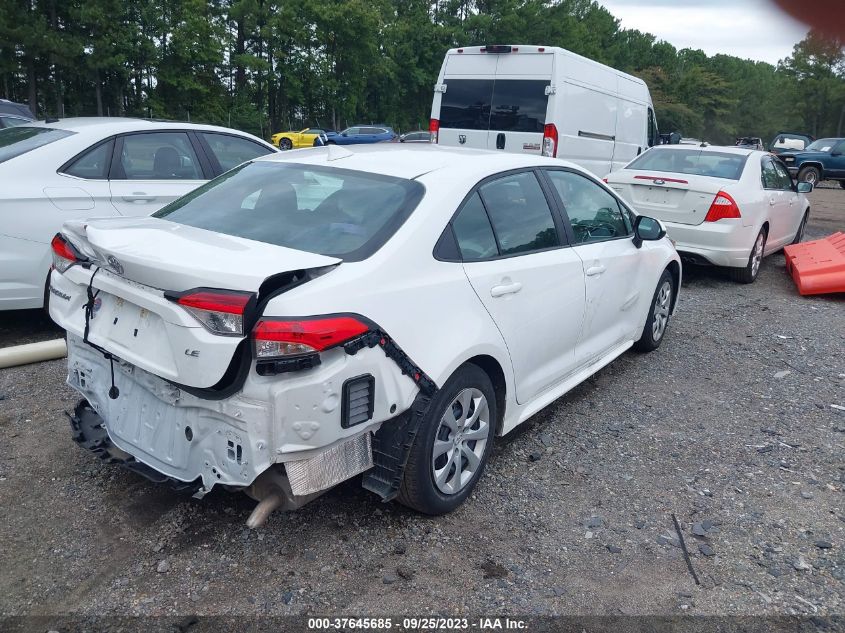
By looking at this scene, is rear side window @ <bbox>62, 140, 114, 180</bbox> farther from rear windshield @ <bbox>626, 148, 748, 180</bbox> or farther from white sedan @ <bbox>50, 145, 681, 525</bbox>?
rear windshield @ <bbox>626, 148, 748, 180</bbox>

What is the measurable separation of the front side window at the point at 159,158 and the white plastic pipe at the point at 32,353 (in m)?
1.44

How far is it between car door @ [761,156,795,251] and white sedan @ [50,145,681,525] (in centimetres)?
548

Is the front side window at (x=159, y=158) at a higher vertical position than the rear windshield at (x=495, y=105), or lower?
lower

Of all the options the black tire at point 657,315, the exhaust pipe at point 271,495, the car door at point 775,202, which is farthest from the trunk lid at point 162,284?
the car door at point 775,202

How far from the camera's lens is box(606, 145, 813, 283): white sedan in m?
7.65

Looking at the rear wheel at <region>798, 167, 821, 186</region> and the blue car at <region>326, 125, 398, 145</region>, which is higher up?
the rear wheel at <region>798, 167, 821, 186</region>

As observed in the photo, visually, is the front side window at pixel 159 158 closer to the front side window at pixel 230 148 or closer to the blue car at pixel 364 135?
the front side window at pixel 230 148

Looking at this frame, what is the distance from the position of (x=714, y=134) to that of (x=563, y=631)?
8343 centimetres

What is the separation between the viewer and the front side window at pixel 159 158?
5633mm

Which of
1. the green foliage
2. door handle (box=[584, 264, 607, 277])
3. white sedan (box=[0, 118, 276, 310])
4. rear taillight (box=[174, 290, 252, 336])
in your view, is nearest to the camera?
rear taillight (box=[174, 290, 252, 336])

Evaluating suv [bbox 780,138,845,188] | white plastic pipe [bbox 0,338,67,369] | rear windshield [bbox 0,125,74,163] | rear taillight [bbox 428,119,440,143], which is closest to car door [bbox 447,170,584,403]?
white plastic pipe [bbox 0,338,67,369]

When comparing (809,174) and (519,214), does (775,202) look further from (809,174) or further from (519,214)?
(809,174)

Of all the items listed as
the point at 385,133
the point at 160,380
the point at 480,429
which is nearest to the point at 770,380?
the point at 480,429

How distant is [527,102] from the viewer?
10.5 m
